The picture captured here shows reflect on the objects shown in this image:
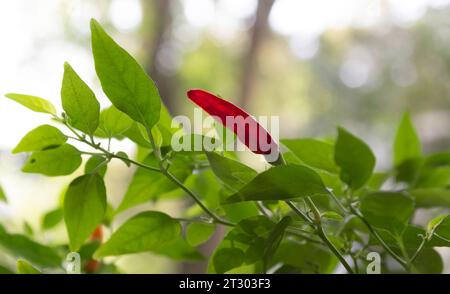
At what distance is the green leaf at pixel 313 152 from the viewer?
38cm

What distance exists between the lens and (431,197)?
0.38 metres

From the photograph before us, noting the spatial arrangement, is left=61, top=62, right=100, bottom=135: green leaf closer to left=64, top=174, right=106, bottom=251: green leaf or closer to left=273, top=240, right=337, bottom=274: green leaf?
left=64, top=174, right=106, bottom=251: green leaf

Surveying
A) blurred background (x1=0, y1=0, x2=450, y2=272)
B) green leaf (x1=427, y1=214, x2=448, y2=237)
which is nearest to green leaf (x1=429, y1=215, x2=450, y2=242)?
green leaf (x1=427, y1=214, x2=448, y2=237)

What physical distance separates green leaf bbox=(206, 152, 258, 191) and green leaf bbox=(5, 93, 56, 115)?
11 centimetres

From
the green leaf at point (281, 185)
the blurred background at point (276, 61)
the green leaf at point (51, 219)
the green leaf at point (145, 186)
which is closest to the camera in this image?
the green leaf at point (281, 185)

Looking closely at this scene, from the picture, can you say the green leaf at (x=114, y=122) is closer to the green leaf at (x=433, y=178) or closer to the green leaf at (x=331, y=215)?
the green leaf at (x=331, y=215)

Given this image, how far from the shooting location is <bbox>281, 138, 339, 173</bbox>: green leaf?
1.23 feet

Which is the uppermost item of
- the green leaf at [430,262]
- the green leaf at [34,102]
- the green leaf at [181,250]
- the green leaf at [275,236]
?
the green leaf at [34,102]

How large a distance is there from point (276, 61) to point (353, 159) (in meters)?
3.78

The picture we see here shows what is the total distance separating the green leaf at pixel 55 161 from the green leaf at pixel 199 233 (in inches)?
3.9

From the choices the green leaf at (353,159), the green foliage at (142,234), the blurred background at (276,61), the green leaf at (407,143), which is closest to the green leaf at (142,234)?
the green foliage at (142,234)

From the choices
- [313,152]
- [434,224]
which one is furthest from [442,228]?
[313,152]
